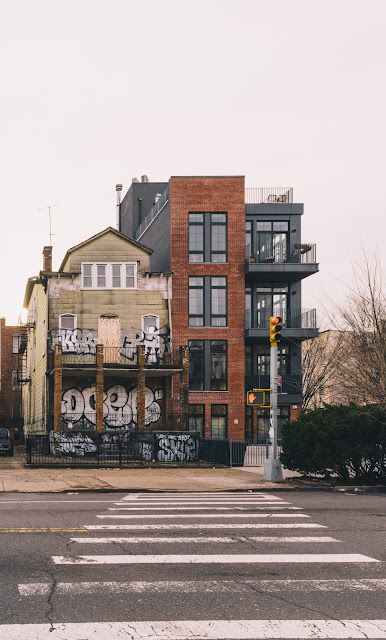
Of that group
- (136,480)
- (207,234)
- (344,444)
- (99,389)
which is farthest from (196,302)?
(344,444)

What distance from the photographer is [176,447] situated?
31.3 m

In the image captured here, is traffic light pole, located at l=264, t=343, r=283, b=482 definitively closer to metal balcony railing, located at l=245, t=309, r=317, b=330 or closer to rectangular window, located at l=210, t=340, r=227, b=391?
rectangular window, located at l=210, t=340, r=227, b=391

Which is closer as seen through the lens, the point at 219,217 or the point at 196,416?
the point at 196,416

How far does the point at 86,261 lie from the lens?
40969 mm

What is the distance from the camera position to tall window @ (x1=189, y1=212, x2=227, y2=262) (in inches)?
1718

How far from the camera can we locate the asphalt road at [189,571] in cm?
650

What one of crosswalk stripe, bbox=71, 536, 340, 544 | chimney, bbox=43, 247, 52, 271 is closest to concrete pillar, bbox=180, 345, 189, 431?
chimney, bbox=43, 247, 52, 271

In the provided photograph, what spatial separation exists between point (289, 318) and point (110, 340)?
11.9 metres

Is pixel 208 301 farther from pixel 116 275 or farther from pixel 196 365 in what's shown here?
pixel 116 275

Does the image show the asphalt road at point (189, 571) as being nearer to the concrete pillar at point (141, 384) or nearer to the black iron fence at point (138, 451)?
the black iron fence at point (138, 451)

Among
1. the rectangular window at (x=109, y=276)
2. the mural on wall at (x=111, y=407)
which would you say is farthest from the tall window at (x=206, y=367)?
the rectangular window at (x=109, y=276)

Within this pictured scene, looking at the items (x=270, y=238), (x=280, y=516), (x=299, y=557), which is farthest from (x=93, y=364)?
(x=299, y=557)

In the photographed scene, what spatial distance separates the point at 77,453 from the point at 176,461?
16.8 feet

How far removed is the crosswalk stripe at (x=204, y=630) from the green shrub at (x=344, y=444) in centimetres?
1418
